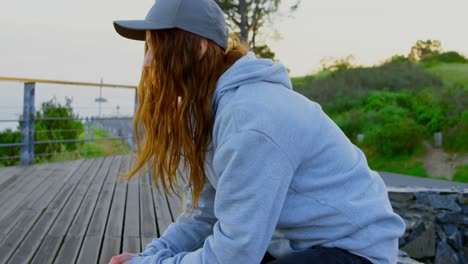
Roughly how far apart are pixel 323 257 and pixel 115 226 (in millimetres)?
1970

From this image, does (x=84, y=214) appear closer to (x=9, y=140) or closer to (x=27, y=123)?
(x=27, y=123)

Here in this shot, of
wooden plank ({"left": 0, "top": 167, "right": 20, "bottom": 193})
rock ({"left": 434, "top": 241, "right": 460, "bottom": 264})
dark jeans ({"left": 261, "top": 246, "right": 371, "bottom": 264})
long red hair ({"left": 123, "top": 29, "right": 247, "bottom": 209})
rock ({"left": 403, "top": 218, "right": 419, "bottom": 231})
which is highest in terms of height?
long red hair ({"left": 123, "top": 29, "right": 247, "bottom": 209})

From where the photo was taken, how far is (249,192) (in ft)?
3.79

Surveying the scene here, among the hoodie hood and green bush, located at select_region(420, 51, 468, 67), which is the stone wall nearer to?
the hoodie hood

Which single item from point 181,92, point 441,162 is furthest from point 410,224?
point 441,162

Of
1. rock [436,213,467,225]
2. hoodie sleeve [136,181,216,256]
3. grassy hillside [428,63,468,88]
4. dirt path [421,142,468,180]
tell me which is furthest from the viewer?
grassy hillside [428,63,468,88]

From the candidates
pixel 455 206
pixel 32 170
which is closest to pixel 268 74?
pixel 455 206

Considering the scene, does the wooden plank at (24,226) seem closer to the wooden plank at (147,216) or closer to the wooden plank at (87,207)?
the wooden plank at (87,207)

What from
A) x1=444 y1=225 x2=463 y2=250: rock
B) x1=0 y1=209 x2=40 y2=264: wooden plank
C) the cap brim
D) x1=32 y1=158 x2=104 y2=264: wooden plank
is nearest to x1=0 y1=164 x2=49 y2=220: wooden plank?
x1=0 y1=209 x2=40 y2=264: wooden plank

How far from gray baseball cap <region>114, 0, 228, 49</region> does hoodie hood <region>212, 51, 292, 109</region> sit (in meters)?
0.09

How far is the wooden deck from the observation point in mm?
2531

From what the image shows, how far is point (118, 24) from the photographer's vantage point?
140 cm

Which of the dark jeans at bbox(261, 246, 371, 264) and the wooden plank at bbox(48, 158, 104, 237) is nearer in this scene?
the dark jeans at bbox(261, 246, 371, 264)

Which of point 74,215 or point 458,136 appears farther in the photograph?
point 458,136
